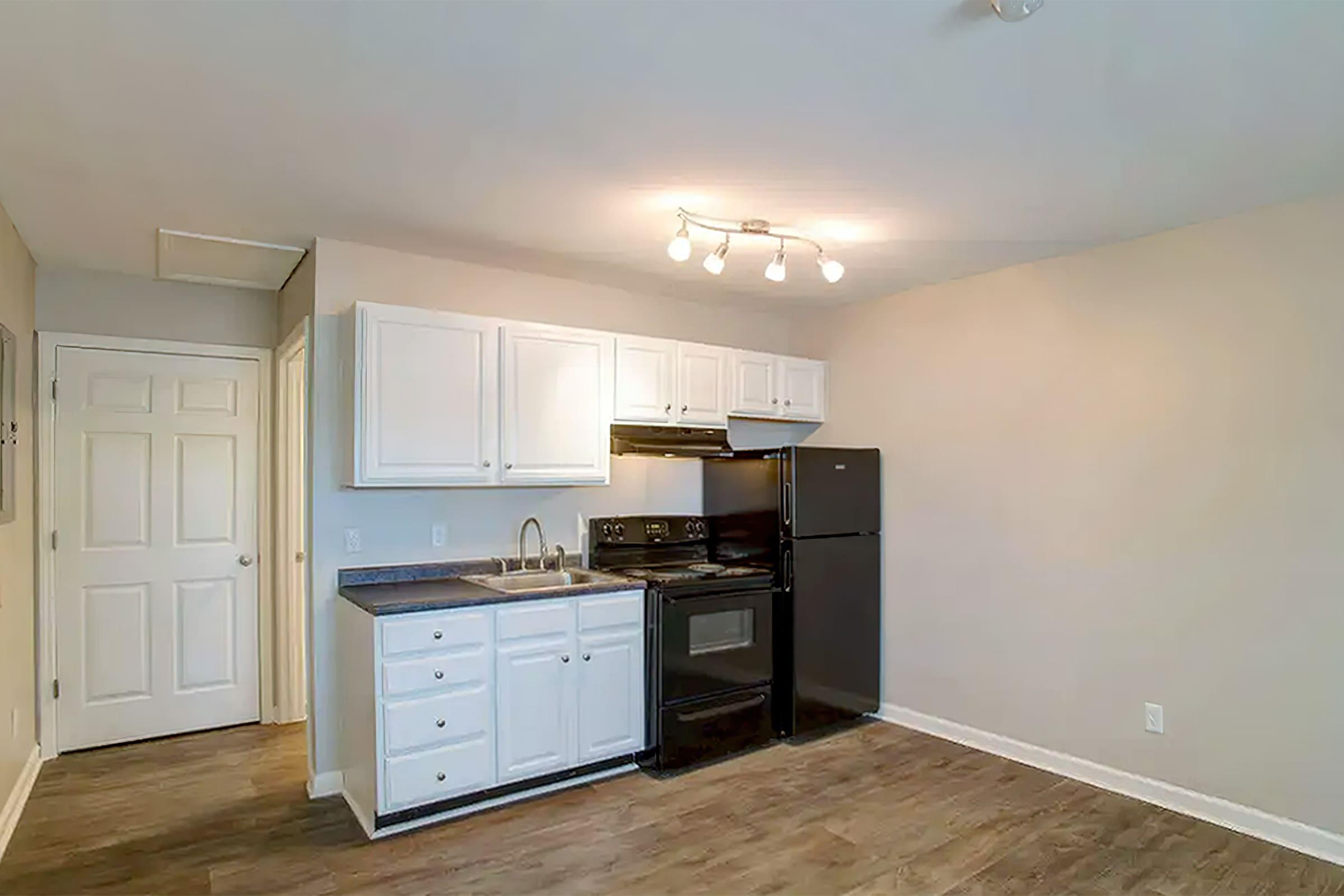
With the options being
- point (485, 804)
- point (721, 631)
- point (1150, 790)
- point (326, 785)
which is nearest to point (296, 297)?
point (326, 785)

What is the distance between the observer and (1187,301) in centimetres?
334

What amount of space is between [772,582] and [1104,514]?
62.1 inches

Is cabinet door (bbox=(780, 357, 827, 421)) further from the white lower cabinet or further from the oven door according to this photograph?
the white lower cabinet

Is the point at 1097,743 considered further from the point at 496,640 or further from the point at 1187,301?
the point at 496,640

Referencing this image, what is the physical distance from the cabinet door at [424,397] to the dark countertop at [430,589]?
1.54 feet

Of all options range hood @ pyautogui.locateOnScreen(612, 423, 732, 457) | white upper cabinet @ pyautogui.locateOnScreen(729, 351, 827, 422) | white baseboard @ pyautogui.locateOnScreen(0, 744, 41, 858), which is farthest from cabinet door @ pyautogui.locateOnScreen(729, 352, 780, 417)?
white baseboard @ pyautogui.locateOnScreen(0, 744, 41, 858)

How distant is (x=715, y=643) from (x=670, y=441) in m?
1.06

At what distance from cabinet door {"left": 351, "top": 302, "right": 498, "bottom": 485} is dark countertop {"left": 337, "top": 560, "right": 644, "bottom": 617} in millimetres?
468

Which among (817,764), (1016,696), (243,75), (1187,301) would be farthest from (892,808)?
(243,75)

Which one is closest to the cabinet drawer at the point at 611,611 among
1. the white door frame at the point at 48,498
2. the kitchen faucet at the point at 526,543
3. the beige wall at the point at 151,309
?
the kitchen faucet at the point at 526,543

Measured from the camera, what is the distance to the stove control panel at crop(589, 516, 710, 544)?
4.25 metres

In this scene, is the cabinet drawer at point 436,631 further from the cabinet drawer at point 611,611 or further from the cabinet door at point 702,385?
the cabinet door at point 702,385

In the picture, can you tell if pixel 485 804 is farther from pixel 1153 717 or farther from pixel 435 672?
pixel 1153 717

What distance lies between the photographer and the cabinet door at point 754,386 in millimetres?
4500
